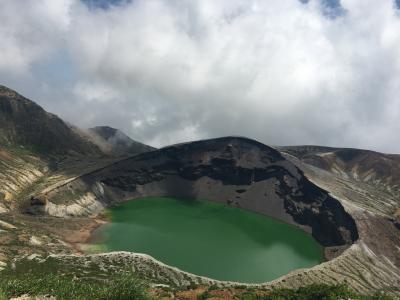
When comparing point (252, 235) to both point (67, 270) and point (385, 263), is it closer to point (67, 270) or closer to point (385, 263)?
point (385, 263)

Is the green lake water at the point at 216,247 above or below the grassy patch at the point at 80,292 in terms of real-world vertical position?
above

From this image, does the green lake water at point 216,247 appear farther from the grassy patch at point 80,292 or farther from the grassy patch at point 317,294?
the grassy patch at point 80,292

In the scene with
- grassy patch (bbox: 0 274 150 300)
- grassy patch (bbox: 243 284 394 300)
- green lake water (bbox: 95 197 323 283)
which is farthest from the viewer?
green lake water (bbox: 95 197 323 283)

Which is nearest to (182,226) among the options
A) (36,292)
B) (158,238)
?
(158,238)

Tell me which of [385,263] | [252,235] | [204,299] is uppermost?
[252,235]

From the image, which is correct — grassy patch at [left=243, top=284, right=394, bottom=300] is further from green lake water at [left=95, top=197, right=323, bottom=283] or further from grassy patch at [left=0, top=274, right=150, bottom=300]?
green lake water at [left=95, top=197, right=323, bottom=283]

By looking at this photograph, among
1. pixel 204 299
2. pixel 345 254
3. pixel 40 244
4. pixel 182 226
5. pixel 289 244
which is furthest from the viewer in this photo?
pixel 182 226

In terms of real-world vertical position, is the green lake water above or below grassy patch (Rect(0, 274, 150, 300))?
above

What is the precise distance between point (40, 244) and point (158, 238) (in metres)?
46.5

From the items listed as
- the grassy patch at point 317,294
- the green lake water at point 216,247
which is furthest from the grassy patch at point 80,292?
the green lake water at point 216,247

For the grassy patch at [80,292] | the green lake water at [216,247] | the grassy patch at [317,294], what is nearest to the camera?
the grassy patch at [80,292]

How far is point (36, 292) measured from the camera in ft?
160

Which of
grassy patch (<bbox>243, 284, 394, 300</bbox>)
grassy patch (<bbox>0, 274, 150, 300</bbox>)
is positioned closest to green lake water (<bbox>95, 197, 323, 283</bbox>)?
grassy patch (<bbox>243, 284, 394, 300</bbox>)

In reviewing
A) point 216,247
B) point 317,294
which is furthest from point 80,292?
point 216,247
